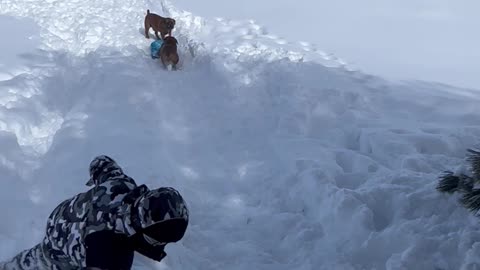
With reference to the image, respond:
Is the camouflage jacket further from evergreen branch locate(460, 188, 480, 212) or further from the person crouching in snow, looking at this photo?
evergreen branch locate(460, 188, 480, 212)

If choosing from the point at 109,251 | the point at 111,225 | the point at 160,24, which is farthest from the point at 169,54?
the point at 109,251

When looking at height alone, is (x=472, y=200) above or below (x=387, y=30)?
above

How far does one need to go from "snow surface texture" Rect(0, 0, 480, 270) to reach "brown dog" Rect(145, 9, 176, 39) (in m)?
0.27

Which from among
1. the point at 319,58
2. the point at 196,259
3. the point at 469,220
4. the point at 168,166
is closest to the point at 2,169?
the point at 168,166

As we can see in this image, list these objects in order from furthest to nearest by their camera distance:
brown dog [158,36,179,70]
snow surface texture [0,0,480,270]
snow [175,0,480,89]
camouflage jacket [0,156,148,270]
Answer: snow [175,0,480,89]
brown dog [158,36,179,70]
snow surface texture [0,0,480,270]
camouflage jacket [0,156,148,270]

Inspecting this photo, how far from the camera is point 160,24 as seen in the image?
9.60 m

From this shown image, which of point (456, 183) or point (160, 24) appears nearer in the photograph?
point (456, 183)

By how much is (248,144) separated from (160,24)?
3.27m

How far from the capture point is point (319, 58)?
929 cm

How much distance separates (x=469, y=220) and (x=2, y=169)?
3.80 m

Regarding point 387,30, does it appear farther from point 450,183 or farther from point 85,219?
point 85,219

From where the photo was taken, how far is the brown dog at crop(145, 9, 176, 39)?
31.3 ft

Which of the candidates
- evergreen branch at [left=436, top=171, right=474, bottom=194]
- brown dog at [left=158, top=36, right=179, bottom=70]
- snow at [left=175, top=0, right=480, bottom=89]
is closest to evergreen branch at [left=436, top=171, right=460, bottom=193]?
evergreen branch at [left=436, top=171, right=474, bottom=194]

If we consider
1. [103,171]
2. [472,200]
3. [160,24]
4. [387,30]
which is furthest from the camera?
[387,30]
